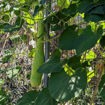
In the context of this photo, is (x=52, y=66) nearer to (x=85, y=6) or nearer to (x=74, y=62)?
(x=74, y=62)

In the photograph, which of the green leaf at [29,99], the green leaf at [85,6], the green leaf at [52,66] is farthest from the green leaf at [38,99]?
the green leaf at [85,6]

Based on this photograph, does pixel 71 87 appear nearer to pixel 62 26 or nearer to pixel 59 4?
pixel 62 26

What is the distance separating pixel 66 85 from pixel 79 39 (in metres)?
0.16

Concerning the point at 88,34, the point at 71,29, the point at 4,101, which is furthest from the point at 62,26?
the point at 4,101

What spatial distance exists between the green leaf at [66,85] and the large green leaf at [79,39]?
0.37ft

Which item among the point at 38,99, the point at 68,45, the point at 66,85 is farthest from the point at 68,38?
the point at 38,99

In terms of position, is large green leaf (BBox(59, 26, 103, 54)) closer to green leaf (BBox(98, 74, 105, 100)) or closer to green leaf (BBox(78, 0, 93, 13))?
green leaf (BBox(78, 0, 93, 13))

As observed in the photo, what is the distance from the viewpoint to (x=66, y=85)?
2.50 feet

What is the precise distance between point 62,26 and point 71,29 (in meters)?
0.09

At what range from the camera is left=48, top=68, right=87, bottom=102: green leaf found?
721 millimetres

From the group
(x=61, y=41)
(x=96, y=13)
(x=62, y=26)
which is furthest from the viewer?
(x=62, y=26)

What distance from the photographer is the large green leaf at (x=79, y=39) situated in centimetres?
65

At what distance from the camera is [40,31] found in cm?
91

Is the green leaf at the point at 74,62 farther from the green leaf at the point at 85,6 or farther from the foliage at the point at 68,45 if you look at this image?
the green leaf at the point at 85,6
